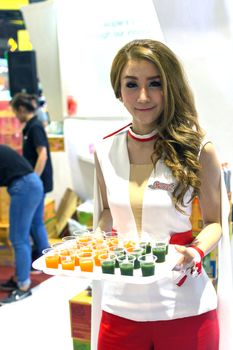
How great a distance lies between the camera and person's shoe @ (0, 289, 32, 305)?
4.16 meters

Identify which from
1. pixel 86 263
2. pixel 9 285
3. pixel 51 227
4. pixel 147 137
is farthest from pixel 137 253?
pixel 51 227

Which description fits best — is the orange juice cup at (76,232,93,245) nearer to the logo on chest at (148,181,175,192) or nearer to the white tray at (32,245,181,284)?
the white tray at (32,245,181,284)

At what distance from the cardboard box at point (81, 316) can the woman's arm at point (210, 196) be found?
141 centimetres

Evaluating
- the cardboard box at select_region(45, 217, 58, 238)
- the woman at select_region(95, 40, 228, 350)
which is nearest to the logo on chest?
the woman at select_region(95, 40, 228, 350)

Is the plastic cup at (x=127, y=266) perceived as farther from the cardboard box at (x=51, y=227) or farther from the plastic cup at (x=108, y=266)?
the cardboard box at (x=51, y=227)

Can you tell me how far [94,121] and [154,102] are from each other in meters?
3.71

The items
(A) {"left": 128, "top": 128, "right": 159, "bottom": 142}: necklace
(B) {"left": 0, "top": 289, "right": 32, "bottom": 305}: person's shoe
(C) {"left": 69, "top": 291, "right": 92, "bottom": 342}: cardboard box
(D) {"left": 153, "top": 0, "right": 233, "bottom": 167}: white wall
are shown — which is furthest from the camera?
(B) {"left": 0, "top": 289, "right": 32, "bottom": 305}: person's shoe

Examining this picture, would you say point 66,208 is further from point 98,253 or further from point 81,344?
point 98,253

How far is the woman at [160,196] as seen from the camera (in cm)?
A: 159

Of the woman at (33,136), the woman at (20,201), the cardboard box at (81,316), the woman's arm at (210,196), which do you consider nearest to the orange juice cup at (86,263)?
the woman's arm at (210,196)

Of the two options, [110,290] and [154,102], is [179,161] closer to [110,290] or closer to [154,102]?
[154,102]

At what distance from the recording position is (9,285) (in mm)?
4457

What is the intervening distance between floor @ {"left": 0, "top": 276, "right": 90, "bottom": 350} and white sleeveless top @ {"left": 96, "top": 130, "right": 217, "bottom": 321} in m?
1.99

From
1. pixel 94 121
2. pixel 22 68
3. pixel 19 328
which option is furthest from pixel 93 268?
pixel 22 68
